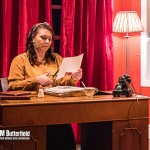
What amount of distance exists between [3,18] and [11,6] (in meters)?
0.15

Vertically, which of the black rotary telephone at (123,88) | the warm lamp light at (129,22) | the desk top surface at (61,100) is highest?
the warm lamp light at (129,22)

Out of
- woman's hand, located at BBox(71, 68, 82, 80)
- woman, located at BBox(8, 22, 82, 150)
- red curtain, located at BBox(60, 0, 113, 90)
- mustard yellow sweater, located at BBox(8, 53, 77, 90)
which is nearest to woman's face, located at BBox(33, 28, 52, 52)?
woman, located at BBox(8, 22, 82, 150)

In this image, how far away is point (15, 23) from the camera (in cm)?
362

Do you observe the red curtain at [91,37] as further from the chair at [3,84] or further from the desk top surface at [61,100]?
the desk top surface at [61,100]

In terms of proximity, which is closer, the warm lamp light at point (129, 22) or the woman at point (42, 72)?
the woman at point (42, 72)

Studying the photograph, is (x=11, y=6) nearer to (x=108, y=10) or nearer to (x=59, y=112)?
(x=108, y=10)

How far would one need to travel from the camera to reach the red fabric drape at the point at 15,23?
351cm

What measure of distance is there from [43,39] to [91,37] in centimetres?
125

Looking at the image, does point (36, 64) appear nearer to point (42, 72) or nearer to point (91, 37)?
point (42, 72)

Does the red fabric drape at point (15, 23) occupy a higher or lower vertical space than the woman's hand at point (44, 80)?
higher

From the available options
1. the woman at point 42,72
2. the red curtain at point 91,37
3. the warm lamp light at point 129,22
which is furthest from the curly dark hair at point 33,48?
the warm lamp light at point 129,22

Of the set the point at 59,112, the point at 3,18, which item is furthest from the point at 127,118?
the point at 3,18

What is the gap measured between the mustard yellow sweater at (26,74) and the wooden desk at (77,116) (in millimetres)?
412

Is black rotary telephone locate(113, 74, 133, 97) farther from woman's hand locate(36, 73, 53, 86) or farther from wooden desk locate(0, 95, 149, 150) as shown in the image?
woman's hand locate(36, 73, 53, 86)
